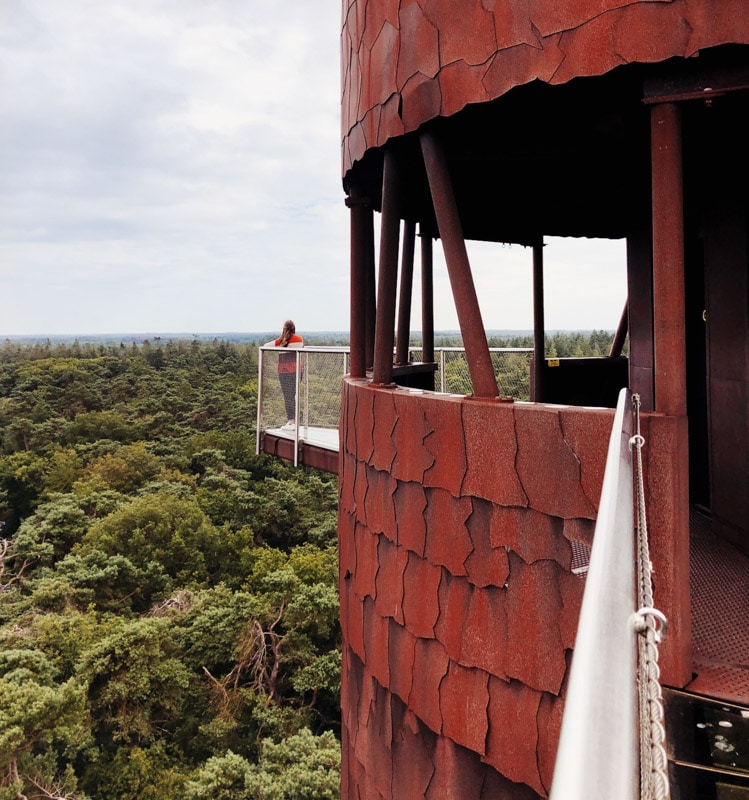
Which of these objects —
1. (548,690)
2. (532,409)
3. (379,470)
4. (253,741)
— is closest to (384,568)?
(379,470)

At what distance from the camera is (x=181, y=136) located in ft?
174

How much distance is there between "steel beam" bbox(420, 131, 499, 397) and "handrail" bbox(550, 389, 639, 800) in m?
2.04

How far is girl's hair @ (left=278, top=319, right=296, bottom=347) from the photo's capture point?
23.2 ft

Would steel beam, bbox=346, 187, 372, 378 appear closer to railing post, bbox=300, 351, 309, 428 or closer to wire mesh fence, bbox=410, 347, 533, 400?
railing post, bbox=300, 351, 309, 428

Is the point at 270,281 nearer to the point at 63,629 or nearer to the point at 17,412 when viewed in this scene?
the point at 17,412

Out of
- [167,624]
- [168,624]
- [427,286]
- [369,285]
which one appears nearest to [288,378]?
[427,286]

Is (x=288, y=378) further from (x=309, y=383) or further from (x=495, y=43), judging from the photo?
(x=495, y=43)

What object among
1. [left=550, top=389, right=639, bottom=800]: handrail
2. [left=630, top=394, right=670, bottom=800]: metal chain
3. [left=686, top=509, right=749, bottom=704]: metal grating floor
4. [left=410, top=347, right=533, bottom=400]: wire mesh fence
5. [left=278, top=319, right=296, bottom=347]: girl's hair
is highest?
[left=278, top=319, right=296, bottom=347]: girl's hair

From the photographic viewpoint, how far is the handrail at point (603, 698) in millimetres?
331

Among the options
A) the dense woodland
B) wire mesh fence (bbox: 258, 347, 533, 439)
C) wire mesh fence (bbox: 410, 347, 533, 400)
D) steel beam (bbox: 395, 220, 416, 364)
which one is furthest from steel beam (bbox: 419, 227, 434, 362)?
the dense woodland

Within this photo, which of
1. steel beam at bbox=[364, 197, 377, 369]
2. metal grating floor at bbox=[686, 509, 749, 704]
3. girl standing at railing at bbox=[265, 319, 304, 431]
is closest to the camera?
metal grating floor at bbox=[686, 509, 749, 704]

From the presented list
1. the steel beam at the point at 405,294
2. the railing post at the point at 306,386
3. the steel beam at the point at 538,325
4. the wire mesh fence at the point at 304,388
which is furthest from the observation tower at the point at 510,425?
the steel beam at the point at 538,325

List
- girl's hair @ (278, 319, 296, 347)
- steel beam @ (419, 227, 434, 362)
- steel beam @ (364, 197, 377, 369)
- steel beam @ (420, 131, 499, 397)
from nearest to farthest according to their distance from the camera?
steel beam @ (420, 131, 499, 397) < steel beam @ (364, 197, 377, 369) < steel beam @ (419, 227, 434, 362) < girl's hair @ (278, 319, 296, 347)

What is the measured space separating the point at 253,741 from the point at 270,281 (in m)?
47.7
